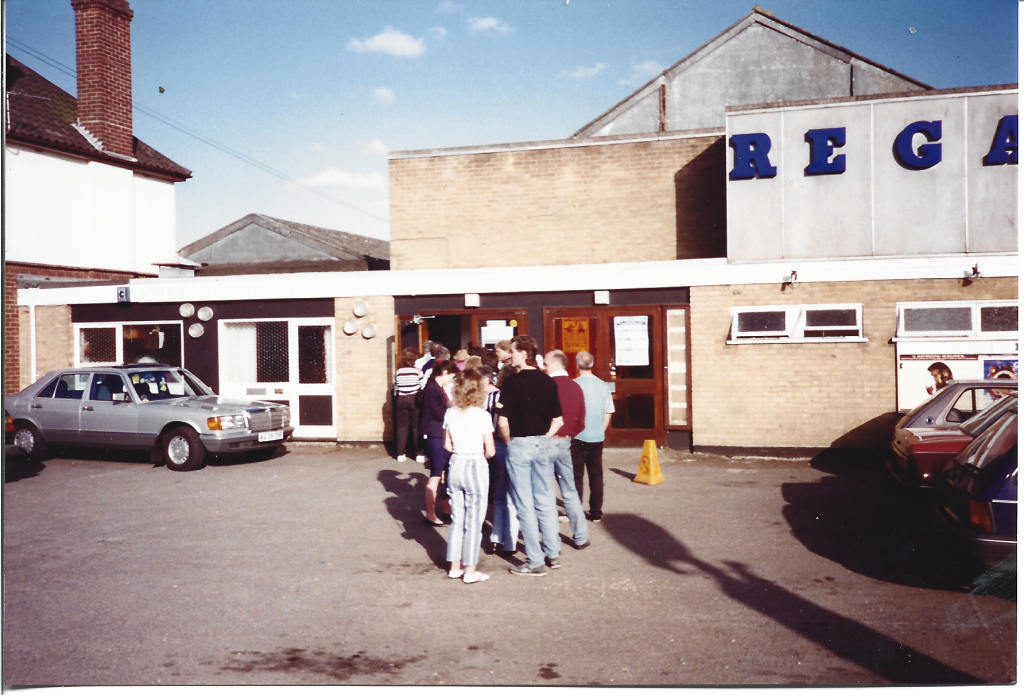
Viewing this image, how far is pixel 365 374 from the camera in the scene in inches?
550

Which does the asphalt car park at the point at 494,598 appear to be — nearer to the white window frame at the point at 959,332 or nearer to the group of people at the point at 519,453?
the group of people at the point at 519,453

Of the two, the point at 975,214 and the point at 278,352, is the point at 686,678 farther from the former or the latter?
the point at 278,352

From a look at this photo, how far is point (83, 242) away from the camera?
670 inches

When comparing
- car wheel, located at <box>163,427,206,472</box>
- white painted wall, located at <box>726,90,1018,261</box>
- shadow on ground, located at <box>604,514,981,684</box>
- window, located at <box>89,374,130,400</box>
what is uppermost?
white painted wall, located at <box>726,90,1018,261</box>

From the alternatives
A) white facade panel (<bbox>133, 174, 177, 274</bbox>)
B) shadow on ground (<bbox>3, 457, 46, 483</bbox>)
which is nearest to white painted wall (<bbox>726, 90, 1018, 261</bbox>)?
shadow on ground (<bbox>3, 457, 46, 483</bbox>)

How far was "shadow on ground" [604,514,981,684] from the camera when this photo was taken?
4.45 metres

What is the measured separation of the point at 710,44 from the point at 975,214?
1155 cm

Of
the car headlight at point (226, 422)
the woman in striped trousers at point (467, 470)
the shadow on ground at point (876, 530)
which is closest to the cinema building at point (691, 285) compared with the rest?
the shadow on ground at point (876, 530)

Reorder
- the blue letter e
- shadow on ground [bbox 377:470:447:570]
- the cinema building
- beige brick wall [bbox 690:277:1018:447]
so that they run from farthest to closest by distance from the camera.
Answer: the blue letter e < beige brick wall [bbox 690:277:1018:447] < the cinema building < shadow on ground [bbox 377:470:447:570]

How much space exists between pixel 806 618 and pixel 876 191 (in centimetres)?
856

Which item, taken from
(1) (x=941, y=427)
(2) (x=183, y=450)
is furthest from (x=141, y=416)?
(1) (x=941, y=427)

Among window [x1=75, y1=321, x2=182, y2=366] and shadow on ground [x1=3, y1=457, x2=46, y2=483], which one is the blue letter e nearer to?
window [x1=75, y1=321, x2=182, y2=366]

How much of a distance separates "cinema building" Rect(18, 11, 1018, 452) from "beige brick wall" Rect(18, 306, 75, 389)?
0.05 m

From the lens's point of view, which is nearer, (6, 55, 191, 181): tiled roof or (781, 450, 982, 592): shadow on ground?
(781, 450, 982, 592): shadow on ground
